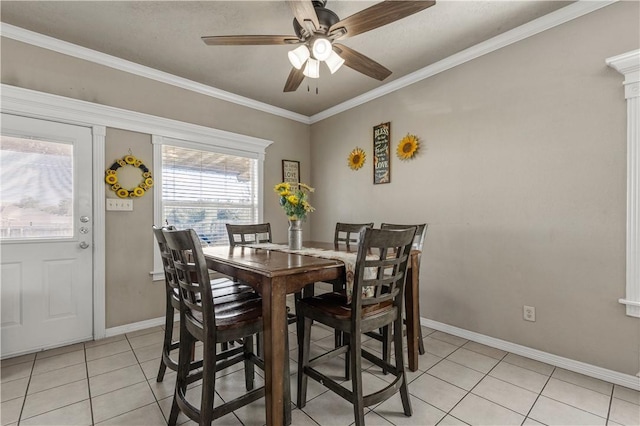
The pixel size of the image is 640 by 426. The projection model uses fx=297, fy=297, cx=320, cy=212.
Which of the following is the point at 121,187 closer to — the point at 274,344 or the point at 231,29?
the point at 231,29

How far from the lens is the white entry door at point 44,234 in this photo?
93.2 inches

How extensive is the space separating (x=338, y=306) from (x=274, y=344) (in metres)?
0.47

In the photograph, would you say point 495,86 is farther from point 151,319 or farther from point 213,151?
point 151,319

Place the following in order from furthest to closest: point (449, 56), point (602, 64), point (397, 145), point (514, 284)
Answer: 1. point (397, 145)
2. point (449, 56)
3. point (514, 284)
4. point (602, 64)

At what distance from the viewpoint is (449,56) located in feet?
9.16

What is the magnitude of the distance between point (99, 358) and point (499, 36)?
4.17 metres

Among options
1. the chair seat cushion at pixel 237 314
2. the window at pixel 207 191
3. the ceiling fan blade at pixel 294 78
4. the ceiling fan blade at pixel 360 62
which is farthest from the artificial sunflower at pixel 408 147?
the chair seat cushion at pixel 237 314

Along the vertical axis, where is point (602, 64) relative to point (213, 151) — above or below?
above

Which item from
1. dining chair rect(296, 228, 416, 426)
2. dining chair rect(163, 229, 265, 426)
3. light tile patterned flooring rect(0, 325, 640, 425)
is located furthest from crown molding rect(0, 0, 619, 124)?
light tile patterned flooring rect(0, 325, 640, 425)

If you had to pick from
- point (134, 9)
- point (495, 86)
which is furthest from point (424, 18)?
point (134, 9)

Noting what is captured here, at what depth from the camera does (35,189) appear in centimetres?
248

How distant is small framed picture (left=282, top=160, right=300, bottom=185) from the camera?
4180 millimetres

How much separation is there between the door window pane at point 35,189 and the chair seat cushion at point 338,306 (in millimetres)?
2355

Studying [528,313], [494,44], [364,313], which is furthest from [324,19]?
[528,313]
